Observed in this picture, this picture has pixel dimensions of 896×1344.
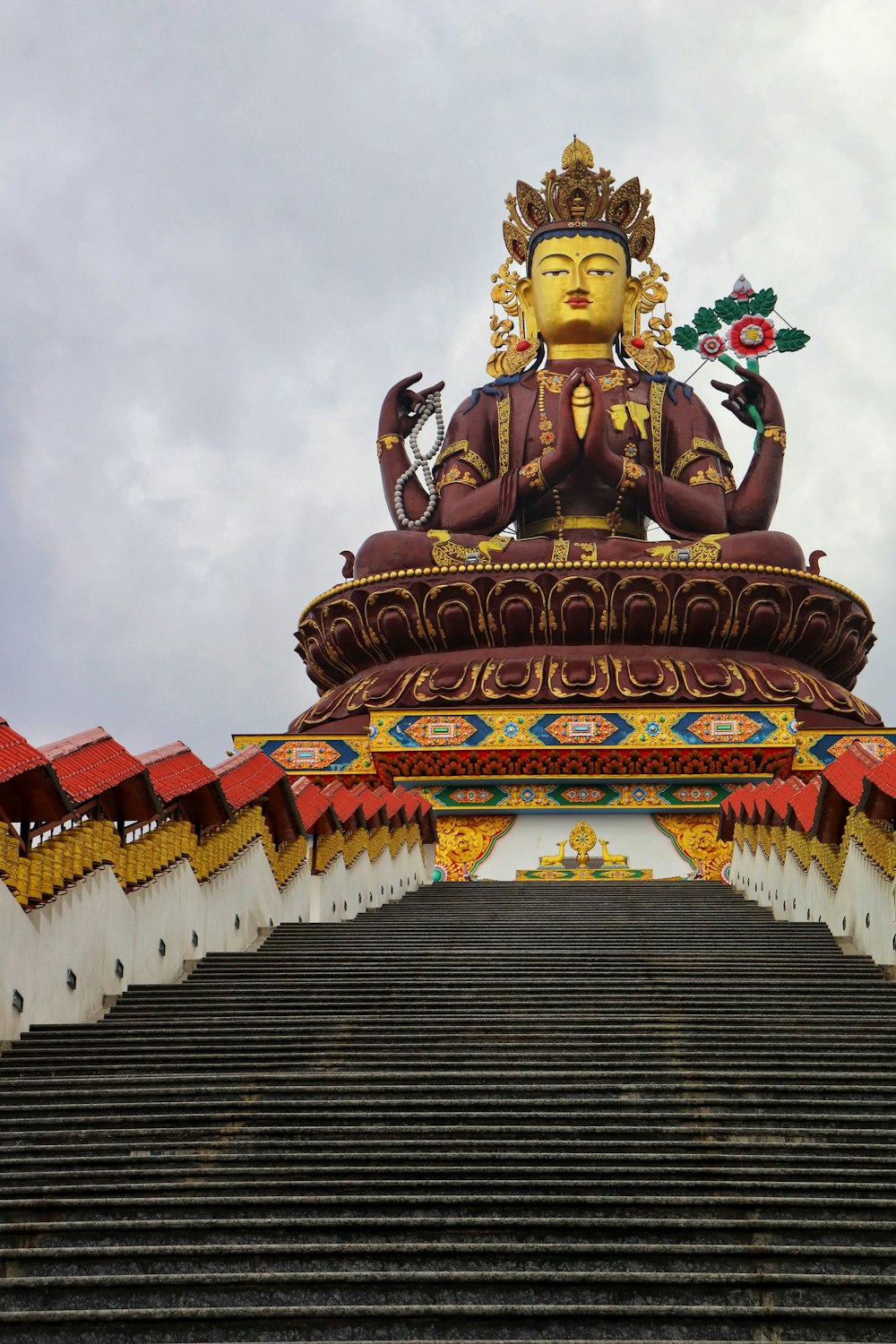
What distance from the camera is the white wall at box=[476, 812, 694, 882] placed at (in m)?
17.2

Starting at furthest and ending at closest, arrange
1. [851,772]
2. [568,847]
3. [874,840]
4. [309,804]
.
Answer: [568,847]
[309,804]
[851,772]
[874,840]

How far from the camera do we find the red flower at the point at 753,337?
22.1 metres

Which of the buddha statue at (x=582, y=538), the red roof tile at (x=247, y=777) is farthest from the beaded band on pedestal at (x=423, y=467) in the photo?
the red roof tile at (x=247, y=777)

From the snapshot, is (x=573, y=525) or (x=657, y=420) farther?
(x=657, y=420)

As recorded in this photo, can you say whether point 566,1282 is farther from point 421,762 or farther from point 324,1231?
point 421,762

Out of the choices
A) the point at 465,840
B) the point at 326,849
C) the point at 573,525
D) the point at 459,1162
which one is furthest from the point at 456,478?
the point at 459,1162

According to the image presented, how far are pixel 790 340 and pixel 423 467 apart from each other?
5.59m

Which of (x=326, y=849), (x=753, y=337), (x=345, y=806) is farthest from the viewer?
(x=753, y=337)

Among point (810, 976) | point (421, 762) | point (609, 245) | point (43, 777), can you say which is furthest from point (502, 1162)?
point (609, 245)

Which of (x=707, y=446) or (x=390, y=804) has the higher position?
(x=707, y=446)

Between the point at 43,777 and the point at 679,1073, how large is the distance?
105 inches

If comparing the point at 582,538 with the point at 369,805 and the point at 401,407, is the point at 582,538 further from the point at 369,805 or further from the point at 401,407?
the point at 369,805

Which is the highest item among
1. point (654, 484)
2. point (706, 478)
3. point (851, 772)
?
point (706, 478)

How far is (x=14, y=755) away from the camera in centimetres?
570
